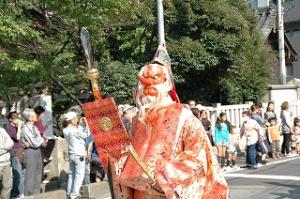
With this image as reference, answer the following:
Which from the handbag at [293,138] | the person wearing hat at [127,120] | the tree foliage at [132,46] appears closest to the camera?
the person wearing hat at [127,120]

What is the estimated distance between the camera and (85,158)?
9.09m

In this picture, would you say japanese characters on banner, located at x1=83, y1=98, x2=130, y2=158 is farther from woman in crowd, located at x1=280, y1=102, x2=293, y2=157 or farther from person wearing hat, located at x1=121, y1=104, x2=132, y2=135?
woman in crowd, located at x1=280, y1=102, x2=293, y2=157

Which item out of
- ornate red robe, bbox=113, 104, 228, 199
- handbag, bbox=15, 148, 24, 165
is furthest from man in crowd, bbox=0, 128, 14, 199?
ornate red robe, bbox=113, 104, 228, 199

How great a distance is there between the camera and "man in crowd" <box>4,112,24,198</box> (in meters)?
8.62

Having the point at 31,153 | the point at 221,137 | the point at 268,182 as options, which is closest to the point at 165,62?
the point at 31,153

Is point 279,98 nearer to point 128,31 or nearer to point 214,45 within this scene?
point 214,45

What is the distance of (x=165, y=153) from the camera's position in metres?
3.84

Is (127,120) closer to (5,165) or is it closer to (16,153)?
(5,165)

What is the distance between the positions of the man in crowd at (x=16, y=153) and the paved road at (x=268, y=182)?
328 cm

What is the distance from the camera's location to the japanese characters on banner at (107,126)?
400cm

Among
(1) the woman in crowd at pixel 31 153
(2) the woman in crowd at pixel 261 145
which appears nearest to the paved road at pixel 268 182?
(2) the woman in crowd at pixel 261 145

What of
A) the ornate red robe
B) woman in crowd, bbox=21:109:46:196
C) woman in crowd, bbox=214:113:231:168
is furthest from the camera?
woman in crowd, bbox=214:113:231:168

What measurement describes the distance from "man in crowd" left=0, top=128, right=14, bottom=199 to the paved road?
11.0ft

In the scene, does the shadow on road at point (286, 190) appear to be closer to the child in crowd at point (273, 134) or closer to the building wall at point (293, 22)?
the child in crowd at point (273, 134)
